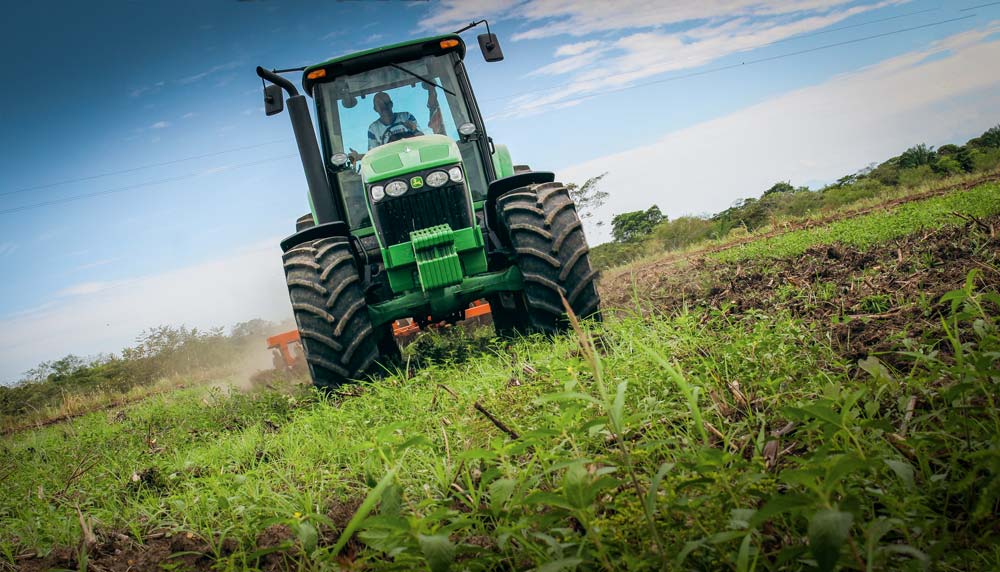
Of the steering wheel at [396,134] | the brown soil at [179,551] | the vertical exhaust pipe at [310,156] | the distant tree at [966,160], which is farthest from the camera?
the distant tree at [966,160]

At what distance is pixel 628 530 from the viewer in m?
1.30

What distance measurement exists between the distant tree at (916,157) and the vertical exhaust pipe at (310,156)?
1707 centimetres

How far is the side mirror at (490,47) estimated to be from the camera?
5.11m

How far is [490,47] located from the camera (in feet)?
16.9

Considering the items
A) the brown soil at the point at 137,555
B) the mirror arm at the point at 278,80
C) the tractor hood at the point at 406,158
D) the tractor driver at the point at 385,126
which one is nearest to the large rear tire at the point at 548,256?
the tractor hood at the point at 406,158

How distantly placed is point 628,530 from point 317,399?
3.65 m

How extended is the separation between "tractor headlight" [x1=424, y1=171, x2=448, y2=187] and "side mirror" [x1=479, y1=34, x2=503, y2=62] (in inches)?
52.4

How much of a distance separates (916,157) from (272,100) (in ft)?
58.9

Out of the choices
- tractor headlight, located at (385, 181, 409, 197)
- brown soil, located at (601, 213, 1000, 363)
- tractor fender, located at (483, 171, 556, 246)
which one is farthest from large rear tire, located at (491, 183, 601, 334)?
tractor headlight, located at (385, 181, 409, 197)

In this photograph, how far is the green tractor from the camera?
4.41 metres

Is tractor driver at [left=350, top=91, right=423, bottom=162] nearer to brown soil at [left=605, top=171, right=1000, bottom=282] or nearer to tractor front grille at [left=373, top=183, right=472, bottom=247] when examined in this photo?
tractor front grille at [left=373, top=183, right=472, bottom=247]

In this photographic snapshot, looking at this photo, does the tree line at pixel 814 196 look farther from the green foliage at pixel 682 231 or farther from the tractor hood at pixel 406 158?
the tractor hood at pixel 406 158

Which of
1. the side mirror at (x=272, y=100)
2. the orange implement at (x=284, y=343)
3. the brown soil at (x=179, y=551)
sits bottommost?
the brown soil at (x=179, y=551)

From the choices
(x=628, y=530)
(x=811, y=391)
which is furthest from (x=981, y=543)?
(x=811, y=391)
